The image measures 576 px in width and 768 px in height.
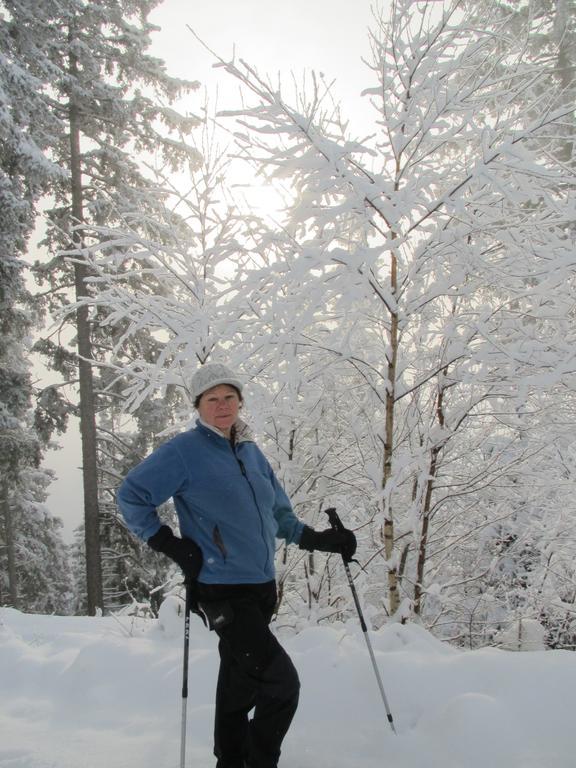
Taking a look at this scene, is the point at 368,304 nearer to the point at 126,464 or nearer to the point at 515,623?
the point at 515,623

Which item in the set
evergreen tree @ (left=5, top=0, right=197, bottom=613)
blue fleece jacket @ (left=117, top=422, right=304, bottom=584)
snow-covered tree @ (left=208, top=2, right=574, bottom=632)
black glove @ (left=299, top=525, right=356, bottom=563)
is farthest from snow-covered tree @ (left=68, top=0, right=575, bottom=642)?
evergreen tree @ (left=5, top=0, right=197, bottom=613)

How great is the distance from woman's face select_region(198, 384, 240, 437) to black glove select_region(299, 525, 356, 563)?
0.72 meters

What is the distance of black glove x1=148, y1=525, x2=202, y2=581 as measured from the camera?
2230mm

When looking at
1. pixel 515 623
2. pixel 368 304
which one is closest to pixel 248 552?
pixel 368 304

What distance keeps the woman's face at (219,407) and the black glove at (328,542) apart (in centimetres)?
72

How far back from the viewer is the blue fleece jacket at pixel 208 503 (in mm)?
2271

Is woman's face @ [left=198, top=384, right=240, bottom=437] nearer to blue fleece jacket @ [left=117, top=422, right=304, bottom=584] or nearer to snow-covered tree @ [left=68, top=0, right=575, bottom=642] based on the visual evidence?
blue fleece jacket @ [left=117, top=422, right=304, bottom=584]

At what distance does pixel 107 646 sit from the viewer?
12.6 feet

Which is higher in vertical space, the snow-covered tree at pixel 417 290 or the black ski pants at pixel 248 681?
the snow-covered tree at pixel 417 290

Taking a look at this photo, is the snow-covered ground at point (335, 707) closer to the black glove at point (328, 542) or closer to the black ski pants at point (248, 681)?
the black ski pants at point (248, 681)

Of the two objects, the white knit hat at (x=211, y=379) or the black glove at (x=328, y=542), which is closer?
the white knit hat at (x=211, y=379)

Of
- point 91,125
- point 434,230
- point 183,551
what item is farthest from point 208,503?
point 91,125

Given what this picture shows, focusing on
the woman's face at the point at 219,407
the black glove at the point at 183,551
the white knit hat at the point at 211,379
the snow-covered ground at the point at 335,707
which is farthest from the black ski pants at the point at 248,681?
the white knit hat at the point at 211,379

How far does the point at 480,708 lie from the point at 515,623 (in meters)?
3.59
